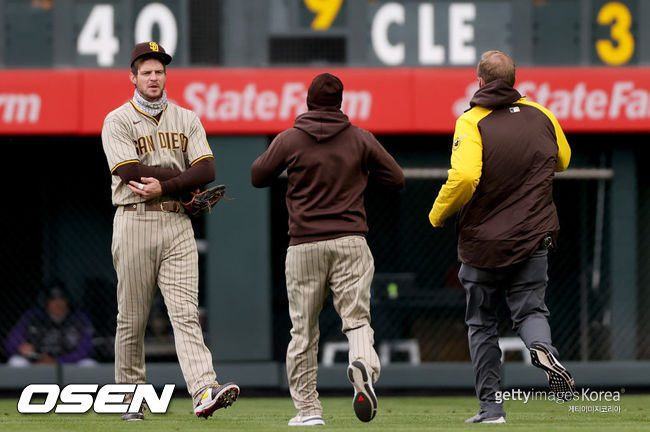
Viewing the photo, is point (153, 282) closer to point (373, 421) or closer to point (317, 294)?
point (317, 294)

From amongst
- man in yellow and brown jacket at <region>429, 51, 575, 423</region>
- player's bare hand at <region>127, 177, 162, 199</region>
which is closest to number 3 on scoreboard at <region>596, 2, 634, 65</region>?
man in yellow and brown jacket at <region>429, 51, 575, 423</region>

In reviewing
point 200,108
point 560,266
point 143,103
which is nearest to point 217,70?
point 200,108

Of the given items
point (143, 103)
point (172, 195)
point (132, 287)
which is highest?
point (143, 103)

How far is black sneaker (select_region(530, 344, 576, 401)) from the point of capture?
610cm

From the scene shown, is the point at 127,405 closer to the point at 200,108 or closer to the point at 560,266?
the point at 200,108

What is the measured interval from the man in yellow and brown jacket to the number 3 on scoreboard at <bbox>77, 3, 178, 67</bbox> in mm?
5699

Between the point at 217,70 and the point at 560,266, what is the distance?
3.78 meters

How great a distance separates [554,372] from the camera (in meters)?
6.12

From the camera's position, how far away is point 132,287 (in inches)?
264

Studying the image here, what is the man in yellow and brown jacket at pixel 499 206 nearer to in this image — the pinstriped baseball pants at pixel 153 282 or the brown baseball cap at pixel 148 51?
the pinstriped baseball pants at pixel 153 282

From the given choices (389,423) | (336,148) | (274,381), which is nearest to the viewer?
(336,148)

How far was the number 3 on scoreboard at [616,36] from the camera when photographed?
38.9 ft

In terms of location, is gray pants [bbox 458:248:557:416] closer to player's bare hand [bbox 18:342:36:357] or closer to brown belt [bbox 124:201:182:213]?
brown belt [bbox 124:201:182:213]

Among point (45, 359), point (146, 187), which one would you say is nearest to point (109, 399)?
point (146, 187)
